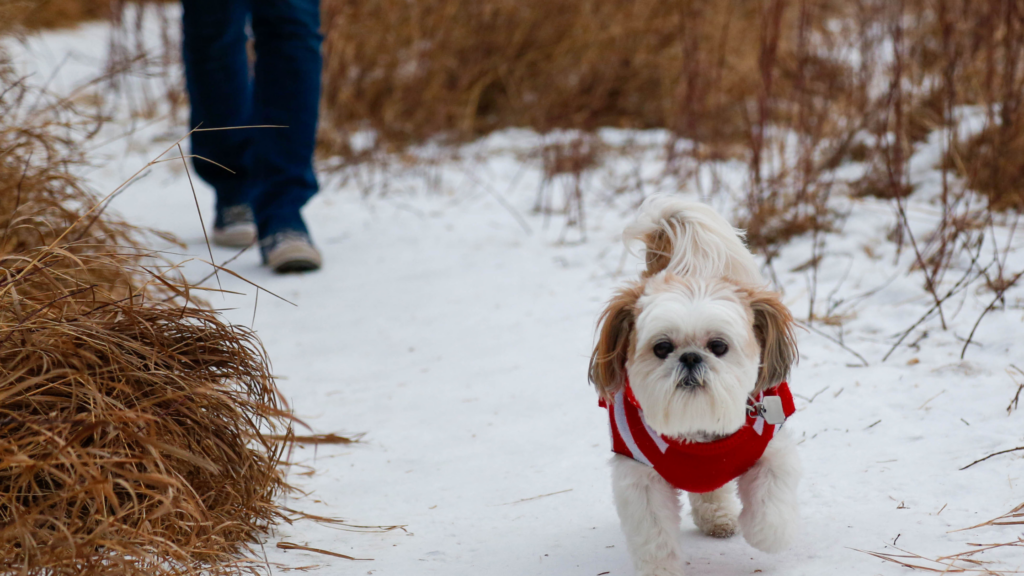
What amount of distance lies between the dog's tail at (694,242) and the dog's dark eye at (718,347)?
0.81 ft

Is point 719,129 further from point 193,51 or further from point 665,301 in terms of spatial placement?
point 665,301

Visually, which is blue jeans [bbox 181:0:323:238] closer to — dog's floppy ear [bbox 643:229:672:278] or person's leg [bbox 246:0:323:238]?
person's leg [bbox 246:0:323:238]

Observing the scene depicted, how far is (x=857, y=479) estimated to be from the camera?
2098 millimetres

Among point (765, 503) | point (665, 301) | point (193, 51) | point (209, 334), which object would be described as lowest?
point (765, 503)

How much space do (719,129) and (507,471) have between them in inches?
179

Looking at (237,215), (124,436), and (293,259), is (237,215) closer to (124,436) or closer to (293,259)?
(293,259)

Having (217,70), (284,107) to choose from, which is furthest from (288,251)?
(217,70)

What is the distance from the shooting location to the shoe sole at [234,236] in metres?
4.25

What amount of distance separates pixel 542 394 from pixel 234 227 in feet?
7.05

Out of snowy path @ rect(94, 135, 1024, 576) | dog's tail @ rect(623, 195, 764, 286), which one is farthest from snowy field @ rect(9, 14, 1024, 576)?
dog's tail @ rect(623, 195, 764, 286)

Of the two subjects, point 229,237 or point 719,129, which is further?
point 719,129

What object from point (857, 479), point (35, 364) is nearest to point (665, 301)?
point (857, 479)

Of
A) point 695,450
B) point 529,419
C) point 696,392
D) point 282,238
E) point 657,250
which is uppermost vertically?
point 657,250

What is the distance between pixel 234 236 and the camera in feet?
13.9
